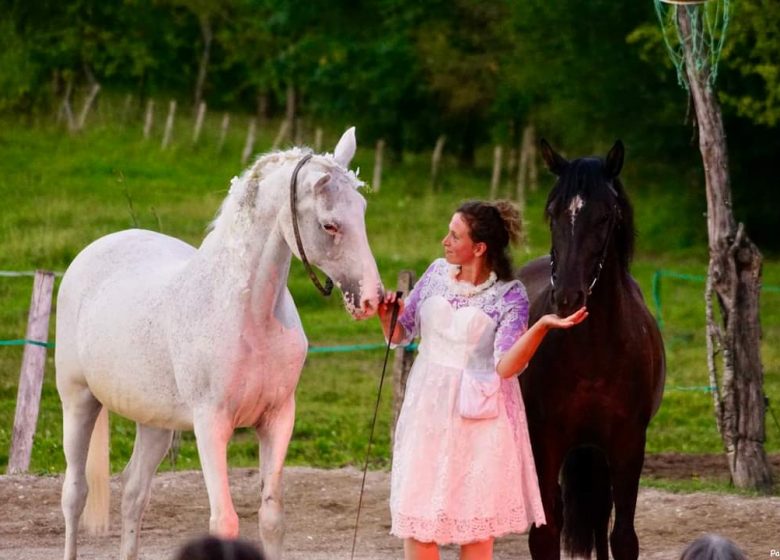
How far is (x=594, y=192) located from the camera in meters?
6.04

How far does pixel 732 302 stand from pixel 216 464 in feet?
16.2

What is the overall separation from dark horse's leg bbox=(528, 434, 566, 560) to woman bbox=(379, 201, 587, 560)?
382mm

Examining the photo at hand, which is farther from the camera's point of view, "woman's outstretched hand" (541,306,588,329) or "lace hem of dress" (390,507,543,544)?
"lace hem of dress" (390,507,543,544)

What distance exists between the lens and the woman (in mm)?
5762

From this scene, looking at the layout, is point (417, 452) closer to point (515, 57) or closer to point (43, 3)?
point (515, 57)

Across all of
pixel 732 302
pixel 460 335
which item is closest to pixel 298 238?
pixel 460 335

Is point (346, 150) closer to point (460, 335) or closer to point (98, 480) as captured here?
point (460, 335)

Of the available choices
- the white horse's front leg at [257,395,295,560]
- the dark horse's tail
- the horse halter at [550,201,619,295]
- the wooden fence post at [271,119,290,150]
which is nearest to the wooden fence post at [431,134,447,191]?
the wooden fence post at [271,119,290,150]

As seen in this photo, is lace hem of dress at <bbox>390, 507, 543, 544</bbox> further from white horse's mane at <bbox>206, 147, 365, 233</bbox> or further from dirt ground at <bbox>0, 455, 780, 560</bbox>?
dirt ground at <bbox>0, 455, 780, 560</bbox>

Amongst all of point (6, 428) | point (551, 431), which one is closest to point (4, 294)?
point (6, 428)

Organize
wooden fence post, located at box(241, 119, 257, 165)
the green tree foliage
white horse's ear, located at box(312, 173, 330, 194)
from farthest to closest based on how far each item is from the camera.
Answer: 1. wooden fence post, located at box(241, 119, 257, 165)
2. the green tree foliage
3. white horse's ear, located at box(312, 173, 330, 194)

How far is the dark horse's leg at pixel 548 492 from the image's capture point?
6.31 meters

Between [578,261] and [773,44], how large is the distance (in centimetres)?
1749

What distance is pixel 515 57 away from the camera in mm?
31734
